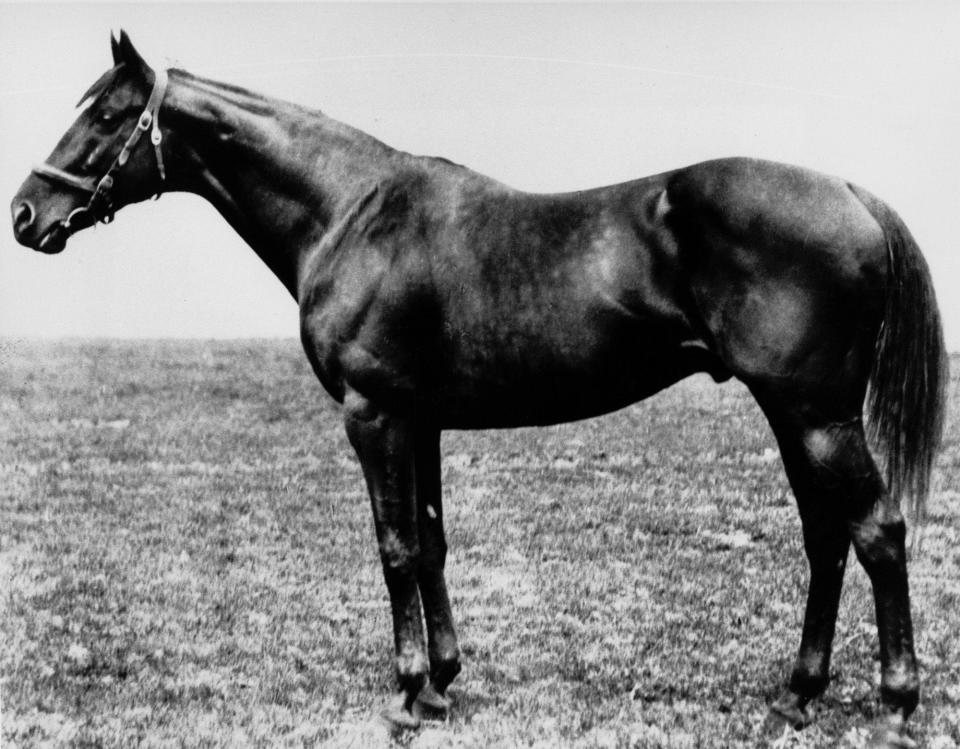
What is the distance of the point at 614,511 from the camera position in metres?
7.63

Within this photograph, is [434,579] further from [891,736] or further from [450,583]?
→ [891,736]

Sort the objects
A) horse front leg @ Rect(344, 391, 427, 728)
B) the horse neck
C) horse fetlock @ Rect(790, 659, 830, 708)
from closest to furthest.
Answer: horse front leg @ Rect(344, 391, 427, 728)
horse fetlock @ Rect(790, 659, 830, 708)
the horse neck

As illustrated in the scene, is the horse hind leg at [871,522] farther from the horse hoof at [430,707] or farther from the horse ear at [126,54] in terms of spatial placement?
the horse ear at [126,54]

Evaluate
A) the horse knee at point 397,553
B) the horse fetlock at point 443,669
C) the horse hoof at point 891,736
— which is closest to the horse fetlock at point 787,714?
the horse hoof at point 891,736

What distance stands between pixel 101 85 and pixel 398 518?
2.25 m

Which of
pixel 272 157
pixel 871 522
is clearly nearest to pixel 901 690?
pixel 871 522

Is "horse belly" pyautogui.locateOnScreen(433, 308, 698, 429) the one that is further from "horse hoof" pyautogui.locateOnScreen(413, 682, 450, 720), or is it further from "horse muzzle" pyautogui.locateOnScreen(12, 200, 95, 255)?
"horse muzzle" pyautogui.locateOnScreen(12, 200, 95, 255)

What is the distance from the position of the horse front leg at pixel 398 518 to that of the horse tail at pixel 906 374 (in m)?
1.88

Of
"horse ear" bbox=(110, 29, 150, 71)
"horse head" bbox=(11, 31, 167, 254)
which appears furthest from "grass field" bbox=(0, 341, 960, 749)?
"horse ear" bbox=(110, 29, 150, 71)

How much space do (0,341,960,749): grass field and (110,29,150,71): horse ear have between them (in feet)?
9.15

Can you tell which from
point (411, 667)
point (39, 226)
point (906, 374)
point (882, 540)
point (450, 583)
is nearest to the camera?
point (882, 540)

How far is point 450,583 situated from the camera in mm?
6254

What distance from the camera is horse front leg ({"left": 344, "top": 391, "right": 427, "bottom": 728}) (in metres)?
4.13

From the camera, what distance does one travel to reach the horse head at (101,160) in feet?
14.3
